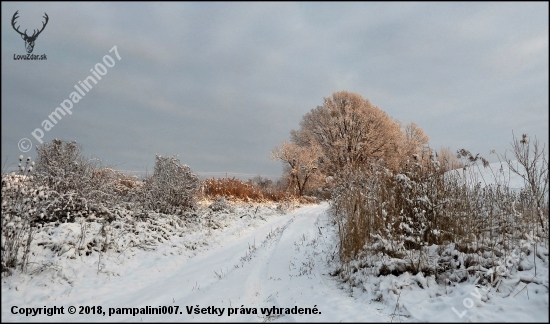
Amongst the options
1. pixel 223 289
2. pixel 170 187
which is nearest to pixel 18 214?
pixel 223 289

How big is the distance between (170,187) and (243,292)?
6.25 meters

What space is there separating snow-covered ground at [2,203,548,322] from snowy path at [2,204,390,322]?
2 centimetres

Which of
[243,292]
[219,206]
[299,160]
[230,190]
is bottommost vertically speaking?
[243,292]

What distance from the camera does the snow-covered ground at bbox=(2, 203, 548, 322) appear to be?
387 centimetres

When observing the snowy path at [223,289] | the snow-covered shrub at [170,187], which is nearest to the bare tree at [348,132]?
the snow-covered shrub at [170,187]

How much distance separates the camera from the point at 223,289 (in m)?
5.10

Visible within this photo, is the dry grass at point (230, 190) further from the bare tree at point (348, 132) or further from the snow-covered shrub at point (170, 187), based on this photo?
the bare tree at point (348, 132)

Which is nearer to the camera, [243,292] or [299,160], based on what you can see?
[243,292]

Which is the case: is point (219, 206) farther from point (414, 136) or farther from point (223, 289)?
point (414, 136)

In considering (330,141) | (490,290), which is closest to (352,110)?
(330,141)

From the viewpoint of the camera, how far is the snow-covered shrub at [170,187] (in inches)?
388

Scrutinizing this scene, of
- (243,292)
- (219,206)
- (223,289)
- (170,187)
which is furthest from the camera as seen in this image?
(219,206)

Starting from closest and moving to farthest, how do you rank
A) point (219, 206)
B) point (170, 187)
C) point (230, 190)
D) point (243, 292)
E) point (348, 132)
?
point (243, 292)
point (170, 187)
point (219, 206)
point (230, 190)
point (348, 132)

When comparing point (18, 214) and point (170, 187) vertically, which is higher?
point (170, 187)
